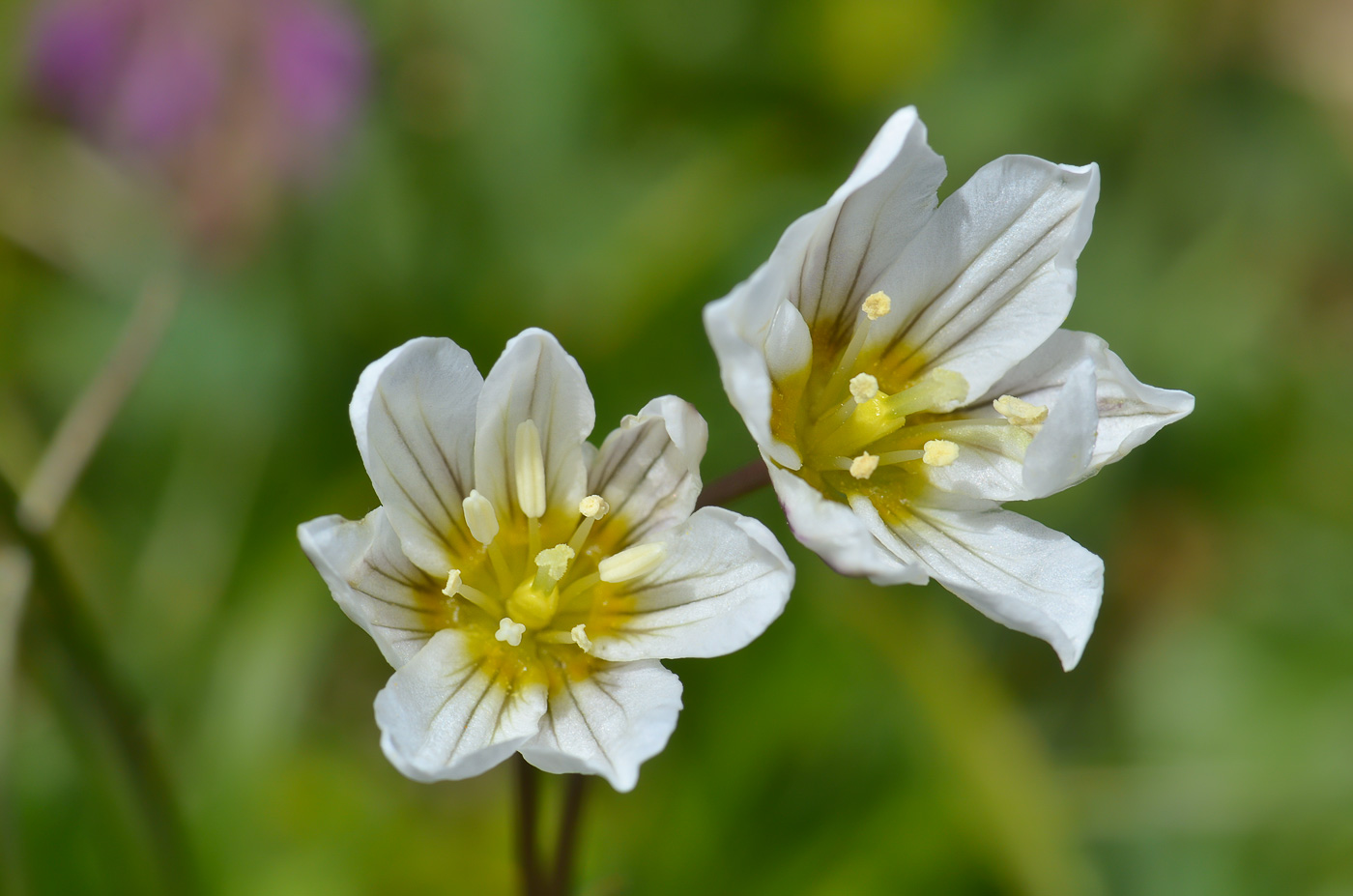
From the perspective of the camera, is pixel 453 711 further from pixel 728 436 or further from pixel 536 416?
pixel 728 436

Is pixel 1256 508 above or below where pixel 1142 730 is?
above

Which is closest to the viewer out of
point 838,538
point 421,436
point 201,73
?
point 838,538

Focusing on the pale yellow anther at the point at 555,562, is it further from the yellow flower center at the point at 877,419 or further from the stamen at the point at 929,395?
the stamen at the point at 929,395

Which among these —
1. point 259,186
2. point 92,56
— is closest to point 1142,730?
point 259,186

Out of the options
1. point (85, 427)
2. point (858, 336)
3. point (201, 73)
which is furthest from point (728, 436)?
point (201, 73)

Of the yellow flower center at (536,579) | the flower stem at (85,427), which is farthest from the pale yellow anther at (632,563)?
the flower stem at (85,427)

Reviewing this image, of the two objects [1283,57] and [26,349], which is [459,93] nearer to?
[26,349]

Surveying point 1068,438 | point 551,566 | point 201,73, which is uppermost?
point 201,73
